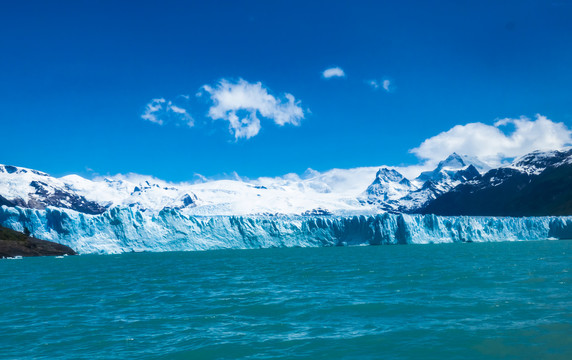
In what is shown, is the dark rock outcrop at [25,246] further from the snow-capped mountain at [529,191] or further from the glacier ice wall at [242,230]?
the snow-capped mountain at [529,191]

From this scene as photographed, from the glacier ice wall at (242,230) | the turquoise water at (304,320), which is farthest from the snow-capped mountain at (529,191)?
the turquoise water at (304,320)

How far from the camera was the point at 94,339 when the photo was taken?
1297 centimetres

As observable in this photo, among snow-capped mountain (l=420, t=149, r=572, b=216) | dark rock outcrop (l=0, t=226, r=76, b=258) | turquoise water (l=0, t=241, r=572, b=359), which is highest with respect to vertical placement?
snow-capped mountain (l=420, t=149, r=572, b=216)

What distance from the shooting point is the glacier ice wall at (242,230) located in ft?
245

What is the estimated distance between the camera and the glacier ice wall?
74.6 meters

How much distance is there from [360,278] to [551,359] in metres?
16.2

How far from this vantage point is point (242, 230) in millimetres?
80500

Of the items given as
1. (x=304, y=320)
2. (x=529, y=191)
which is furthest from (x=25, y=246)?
(x=529, y=191)

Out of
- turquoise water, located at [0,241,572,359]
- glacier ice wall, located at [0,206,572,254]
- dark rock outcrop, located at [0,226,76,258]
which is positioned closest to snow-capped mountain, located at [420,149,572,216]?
glacier ice wall, located at [0,206,572,254]

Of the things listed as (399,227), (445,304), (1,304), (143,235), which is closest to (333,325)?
(445,304)

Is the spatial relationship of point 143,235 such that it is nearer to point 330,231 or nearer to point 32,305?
point 330,231

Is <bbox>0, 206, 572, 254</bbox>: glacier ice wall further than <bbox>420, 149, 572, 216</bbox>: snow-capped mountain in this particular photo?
No

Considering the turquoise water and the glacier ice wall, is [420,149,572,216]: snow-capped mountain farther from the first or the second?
the turquoise water

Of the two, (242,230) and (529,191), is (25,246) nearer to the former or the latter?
(242,230)
